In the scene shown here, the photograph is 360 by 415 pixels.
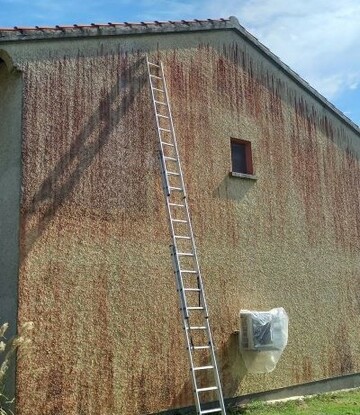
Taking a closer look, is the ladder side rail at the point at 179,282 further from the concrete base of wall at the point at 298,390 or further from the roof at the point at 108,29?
the roof at the point at 108,29

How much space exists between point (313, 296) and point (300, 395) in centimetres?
215

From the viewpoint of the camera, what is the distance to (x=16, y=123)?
27.0 feet

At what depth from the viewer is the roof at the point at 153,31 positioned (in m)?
8.29

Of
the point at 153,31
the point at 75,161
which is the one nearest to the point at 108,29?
the point at 153,31

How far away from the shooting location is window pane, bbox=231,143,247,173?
11.7 metres

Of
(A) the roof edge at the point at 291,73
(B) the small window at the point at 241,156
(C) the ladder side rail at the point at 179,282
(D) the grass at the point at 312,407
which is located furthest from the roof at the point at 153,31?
(D) the grass at the point at 312,407

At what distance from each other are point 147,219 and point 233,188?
2455mm

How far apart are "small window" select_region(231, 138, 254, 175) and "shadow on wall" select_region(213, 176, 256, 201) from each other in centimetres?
33

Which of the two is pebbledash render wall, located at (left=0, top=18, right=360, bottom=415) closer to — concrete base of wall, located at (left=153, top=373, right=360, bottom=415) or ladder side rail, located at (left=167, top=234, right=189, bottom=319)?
concrete base of wall, located at (left=153, top=373, right=360, bottom=415)

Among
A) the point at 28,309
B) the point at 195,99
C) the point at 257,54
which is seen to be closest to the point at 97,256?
the point at 28,309

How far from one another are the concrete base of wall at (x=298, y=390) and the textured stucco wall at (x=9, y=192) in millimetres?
2971

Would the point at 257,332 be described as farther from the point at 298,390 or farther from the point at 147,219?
the point at 147,219

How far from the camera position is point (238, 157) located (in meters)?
11.8


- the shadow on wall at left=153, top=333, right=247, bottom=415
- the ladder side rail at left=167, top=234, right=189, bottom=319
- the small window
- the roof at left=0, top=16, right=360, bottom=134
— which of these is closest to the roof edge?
the roof at left=0, top=16, right=360, bottom=134
